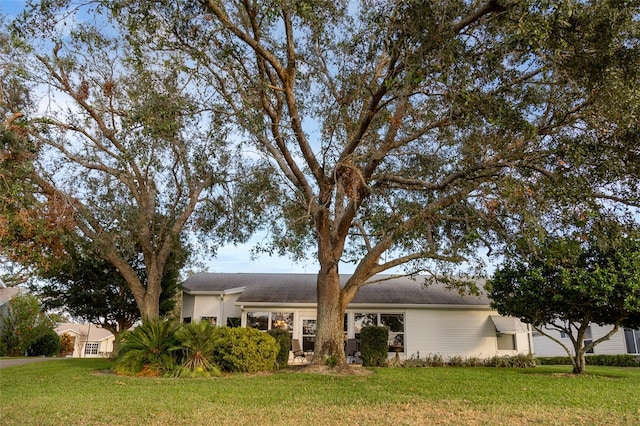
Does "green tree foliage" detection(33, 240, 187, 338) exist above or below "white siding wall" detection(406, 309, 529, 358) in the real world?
above

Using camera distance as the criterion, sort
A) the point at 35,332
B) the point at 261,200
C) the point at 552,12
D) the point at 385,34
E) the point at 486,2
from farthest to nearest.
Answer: the point at 35,332, the point at 261,200, the point at 385,34, the point at 486,2, the point at 552,12

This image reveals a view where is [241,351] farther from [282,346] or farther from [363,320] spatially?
[363,320]

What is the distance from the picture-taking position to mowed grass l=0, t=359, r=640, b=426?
6.45 metres

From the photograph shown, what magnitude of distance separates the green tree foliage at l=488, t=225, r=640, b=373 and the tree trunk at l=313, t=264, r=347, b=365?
5.24 meters

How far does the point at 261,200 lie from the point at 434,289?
1080cm

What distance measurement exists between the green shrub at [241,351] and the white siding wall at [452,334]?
838cm

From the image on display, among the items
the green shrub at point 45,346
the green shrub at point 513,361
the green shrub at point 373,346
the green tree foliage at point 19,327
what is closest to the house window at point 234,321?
the green shrub at point 373,346

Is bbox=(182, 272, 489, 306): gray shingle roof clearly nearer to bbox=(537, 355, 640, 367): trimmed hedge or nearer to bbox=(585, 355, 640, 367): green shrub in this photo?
bbox=(537, 355, 640, 367): trimmed hedge

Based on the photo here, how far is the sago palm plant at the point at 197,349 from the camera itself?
38.3ft

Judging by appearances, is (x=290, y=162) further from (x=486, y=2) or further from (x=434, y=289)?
(x=434, y=289)

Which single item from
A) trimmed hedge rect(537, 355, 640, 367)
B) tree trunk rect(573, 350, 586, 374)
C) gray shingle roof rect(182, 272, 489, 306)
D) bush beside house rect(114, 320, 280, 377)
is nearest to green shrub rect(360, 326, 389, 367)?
gray shingle roof rect(182, 272, 489, 306)

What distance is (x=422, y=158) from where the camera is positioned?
13.1 meters

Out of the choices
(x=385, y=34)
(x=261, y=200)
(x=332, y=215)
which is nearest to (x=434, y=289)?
(x=332, y=215)

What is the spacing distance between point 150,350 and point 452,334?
490 inches
